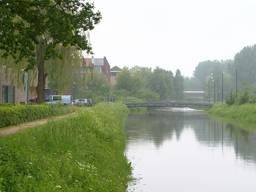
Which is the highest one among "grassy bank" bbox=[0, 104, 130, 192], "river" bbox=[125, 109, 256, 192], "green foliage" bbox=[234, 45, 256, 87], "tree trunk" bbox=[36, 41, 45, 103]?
"green foliage" bbox=[234, 45, 256, 87]

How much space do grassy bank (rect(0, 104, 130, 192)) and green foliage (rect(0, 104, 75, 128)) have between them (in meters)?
3.65

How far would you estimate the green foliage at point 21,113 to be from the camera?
2404 centimetres

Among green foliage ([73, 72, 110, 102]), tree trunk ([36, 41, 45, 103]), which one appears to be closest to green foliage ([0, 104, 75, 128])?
tree trunk ([36, 41, 45, 103])

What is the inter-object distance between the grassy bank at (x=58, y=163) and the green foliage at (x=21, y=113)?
3647mm

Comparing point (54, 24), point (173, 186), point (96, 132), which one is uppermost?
point (54, 24)

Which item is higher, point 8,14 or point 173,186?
point 8,14

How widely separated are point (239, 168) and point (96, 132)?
6904 millimetres

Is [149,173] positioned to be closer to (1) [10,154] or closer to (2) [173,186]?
(2) [173,186]

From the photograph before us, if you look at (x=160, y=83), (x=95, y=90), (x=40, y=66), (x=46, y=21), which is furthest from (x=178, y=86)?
(x=46, y=21)

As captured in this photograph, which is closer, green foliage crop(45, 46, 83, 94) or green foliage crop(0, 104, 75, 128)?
green foliage crop(0, 104, 75, 128)

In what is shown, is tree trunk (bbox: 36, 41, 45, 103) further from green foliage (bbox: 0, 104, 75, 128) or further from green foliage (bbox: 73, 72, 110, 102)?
green foliage (bbox: 73, 72, 110, 102)

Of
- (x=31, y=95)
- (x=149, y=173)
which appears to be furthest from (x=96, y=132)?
(x=31, y=95)

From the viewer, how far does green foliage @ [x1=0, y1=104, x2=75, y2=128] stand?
947 inches

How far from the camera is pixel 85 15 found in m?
16.3
